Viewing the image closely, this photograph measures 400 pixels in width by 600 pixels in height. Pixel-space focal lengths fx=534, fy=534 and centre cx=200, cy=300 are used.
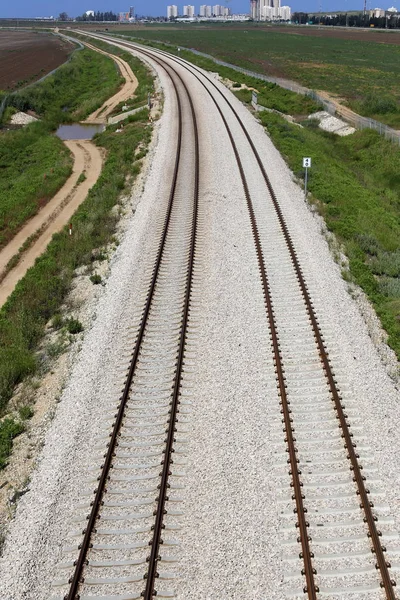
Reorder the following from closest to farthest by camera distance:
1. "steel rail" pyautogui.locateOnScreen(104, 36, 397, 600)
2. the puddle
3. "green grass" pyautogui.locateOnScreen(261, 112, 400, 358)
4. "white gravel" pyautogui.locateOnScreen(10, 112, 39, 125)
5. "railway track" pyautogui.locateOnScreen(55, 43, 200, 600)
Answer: "steel rail" pyautogui.locateOnScreen(104, 36, 397, 600) < "railway track" pyautogui.locateOnScreen(55, 43, 200, 600) < "green grass" pyautogui.locateOnScreen(261, 112, 400, 358) < the puddle < "white gravel" pyautogui.locateOnScreen(10, 112, 39, 125)

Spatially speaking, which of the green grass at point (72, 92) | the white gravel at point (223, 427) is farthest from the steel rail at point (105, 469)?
the green grass at point (72, 92)

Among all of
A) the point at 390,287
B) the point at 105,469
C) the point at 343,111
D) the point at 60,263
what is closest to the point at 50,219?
the point at 60,263

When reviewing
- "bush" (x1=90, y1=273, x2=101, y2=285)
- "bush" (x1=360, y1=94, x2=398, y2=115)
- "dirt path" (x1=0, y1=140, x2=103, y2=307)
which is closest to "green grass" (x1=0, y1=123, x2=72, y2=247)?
"dirt path" (x1=0, y1=140, x2=103, y2=307)

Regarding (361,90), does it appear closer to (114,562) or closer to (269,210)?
(269,210)

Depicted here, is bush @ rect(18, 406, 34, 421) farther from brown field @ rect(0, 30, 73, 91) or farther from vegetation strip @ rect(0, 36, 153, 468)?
brown field @ rect(0, 30, 73, 91)

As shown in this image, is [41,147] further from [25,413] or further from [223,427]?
[223,427]

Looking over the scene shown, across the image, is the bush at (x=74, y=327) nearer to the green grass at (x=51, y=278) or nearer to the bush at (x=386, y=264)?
the green grass at (x=51, y=278)
